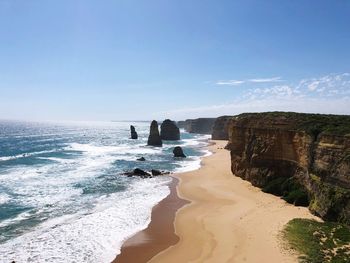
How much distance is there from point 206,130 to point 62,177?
12391 centimetres

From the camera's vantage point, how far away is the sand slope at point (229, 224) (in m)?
20.7

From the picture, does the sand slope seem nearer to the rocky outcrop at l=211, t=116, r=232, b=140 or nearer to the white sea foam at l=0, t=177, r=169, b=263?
the white sea foam at l=0, t=177, r=169, b=263

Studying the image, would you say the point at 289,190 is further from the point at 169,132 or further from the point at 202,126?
the point at 202,126

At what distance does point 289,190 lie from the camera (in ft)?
109

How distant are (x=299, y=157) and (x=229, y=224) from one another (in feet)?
37.0

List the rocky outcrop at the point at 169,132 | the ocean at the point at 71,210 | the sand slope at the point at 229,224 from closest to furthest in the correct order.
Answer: the sand slope at the point at 229,224, the ocean at the point at 71,210, the rocky outcrop at the point at 169,132

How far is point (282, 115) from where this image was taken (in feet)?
124

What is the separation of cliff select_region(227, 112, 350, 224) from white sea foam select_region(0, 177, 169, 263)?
12701 millimetres

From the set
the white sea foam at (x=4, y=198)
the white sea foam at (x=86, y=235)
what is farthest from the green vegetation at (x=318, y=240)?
the white sea foam at (x=4, y=198)

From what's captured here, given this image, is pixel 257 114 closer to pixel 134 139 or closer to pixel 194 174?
pixel 194 174

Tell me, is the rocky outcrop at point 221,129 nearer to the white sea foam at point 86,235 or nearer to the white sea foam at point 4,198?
the white sea foam at point 86,235

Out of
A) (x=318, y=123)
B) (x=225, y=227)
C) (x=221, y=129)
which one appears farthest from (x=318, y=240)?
(x=221, y=129)

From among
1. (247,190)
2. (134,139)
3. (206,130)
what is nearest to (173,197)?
(247,190)

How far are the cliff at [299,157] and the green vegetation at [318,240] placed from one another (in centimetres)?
187
